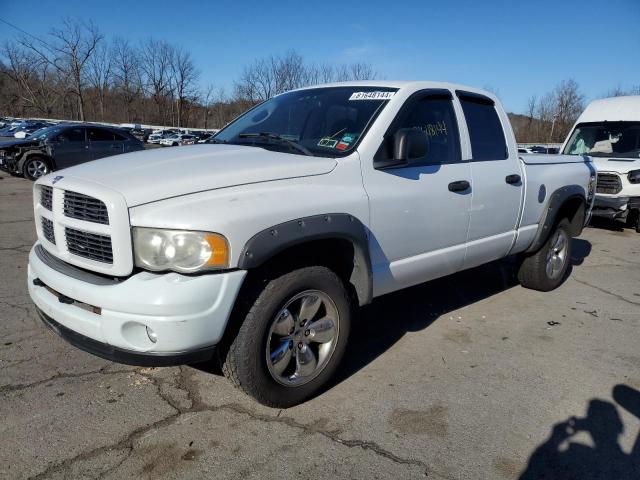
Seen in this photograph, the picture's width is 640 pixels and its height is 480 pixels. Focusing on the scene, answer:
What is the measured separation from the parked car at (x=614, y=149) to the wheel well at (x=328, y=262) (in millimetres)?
7948

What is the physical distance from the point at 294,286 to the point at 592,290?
435 centimetres

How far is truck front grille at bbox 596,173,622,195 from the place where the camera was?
9.02 m

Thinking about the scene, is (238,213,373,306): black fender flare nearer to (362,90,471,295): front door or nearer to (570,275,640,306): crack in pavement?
(362,90,471,295): front door

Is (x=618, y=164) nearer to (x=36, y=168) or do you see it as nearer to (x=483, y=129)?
(x=483, y=129)

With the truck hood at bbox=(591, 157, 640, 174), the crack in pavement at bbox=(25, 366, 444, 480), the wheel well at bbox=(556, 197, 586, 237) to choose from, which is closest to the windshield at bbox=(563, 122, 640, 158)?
the truck hood at bbox=(591, 157, 640, 174)

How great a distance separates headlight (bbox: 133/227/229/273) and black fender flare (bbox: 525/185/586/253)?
11.7ft

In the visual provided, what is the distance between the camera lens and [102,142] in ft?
45.9

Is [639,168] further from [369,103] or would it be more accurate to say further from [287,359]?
[287,359]

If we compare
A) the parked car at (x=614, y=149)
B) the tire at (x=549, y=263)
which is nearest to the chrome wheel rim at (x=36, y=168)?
the tire at (x=549, y=263)

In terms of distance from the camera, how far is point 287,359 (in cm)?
288

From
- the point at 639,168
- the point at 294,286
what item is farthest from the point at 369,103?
the point at 639,168

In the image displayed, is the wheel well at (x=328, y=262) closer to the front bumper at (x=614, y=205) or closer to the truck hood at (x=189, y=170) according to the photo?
the truck hood at (x=189, y=170)

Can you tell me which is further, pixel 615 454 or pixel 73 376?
pixel 73 376

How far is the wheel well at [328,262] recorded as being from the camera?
270 centimetres
